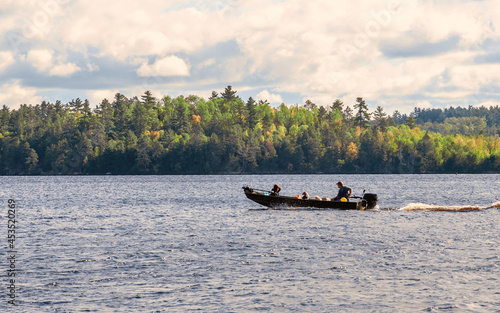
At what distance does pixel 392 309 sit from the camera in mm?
21578

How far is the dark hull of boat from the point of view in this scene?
169 feet

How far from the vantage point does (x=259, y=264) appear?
2955 centimetres

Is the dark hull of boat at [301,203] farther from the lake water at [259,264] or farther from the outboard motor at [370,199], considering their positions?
the lake water at [259,264]

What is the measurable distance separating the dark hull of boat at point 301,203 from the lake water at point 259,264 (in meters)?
1.04

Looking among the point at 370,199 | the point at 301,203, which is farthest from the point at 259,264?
the point at 370,199

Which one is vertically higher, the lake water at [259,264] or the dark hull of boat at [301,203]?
A: the dark hull of boat at [301,203]

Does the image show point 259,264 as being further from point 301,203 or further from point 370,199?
point 370,199

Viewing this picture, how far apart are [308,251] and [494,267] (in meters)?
9.65

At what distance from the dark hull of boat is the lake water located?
1040mm

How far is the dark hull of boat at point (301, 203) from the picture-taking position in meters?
51.5

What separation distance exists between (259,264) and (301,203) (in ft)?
78.6

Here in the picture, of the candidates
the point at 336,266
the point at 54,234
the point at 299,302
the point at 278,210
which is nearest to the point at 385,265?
the point at 336,266

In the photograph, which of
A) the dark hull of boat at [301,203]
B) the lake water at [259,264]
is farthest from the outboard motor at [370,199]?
the lake water at [259,264]

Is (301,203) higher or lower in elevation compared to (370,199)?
lower
